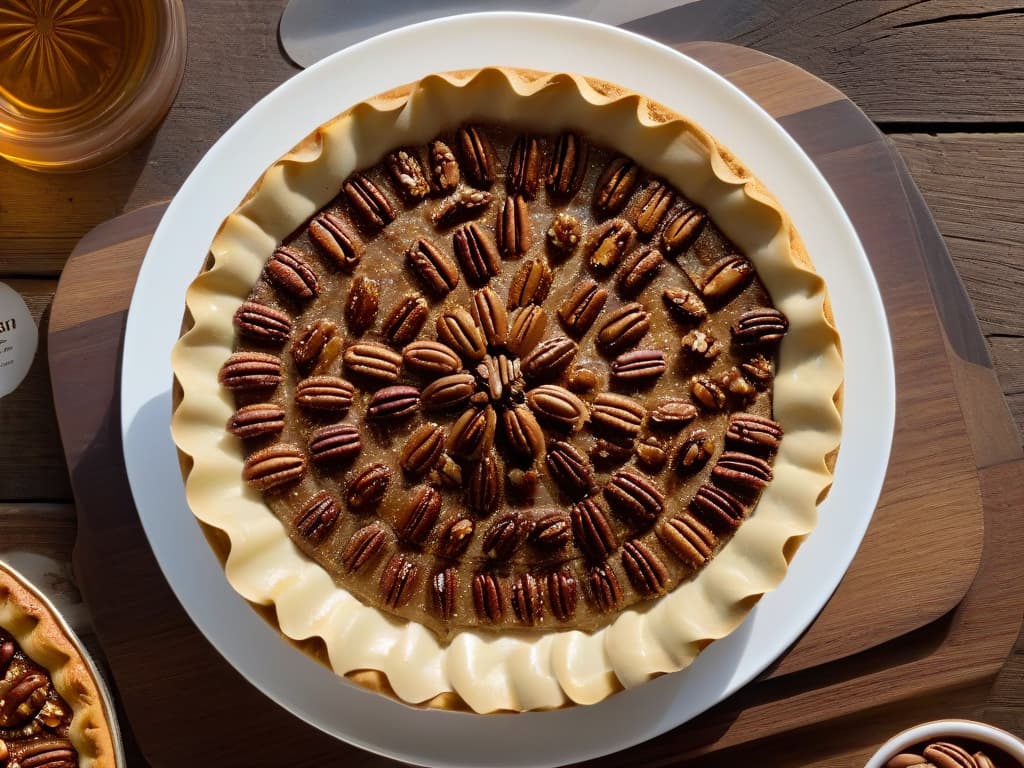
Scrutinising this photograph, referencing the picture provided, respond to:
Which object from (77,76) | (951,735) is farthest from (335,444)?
(951,735)

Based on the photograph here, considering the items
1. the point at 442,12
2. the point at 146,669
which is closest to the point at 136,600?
the point at 146,669

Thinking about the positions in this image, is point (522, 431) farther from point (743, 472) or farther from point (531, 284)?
point (743, 472)

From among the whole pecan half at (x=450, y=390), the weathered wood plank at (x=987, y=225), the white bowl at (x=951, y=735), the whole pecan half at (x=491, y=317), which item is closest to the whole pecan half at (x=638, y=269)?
the whole pecan half at (x=491, y=317)

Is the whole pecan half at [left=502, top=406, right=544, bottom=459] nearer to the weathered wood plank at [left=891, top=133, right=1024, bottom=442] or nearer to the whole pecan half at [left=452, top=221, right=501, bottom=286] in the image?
the whole pecan half at [left=452, top=221, right=501, bottom=286]

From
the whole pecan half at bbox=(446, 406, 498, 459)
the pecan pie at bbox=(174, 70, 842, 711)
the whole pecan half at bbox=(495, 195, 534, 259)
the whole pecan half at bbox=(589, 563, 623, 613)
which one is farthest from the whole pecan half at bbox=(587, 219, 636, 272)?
the whole pecan half at bbox=(589, 563, 623, 613)

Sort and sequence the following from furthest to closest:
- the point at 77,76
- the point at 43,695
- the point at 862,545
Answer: the point at 77,76
the point at 862,545
the point at 43,695
